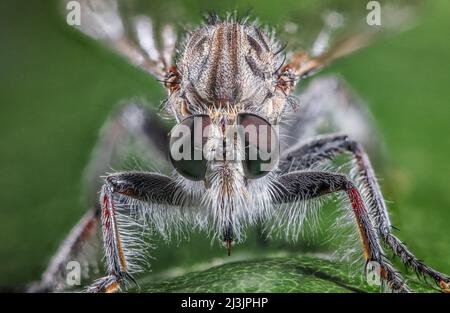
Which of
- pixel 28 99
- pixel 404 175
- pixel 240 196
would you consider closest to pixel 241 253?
pixel 240 196

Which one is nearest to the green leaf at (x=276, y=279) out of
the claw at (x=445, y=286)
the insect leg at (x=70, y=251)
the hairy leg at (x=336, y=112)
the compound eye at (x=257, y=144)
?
the claw at (x=445, y=286)

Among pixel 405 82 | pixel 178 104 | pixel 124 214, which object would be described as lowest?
pixel 124 214

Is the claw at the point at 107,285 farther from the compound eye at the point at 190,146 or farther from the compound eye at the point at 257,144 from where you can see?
the compound eye at the point at 257,144

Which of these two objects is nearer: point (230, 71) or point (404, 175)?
point (230, 71)

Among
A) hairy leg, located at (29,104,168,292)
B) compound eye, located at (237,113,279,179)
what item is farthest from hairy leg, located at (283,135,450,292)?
hairy leg, located at (29,104,168,292)

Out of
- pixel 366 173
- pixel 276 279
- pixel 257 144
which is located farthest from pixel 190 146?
pixel 366 173

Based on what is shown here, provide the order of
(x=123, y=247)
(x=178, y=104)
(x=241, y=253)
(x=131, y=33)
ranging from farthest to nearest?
(x=131, y=33) < (x=241, y=253) < (x=178, y=104) < (x=123, y=247)

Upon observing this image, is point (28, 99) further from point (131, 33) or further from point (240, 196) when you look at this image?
point (240, 196)

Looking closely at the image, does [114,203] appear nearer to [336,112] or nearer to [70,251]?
[70,251]
